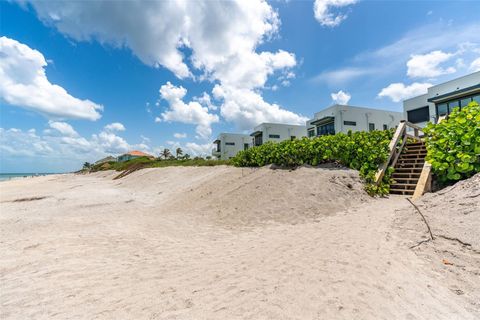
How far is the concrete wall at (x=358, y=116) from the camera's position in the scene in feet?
110

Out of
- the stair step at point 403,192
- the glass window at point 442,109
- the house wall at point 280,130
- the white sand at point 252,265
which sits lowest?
the white sand at point 252,265

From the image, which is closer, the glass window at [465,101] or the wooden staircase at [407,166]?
the wooden staircase at [407,166]

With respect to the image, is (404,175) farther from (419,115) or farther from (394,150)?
(419,115)

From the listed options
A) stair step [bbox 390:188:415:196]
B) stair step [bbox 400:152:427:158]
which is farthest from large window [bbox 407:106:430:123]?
stair step [bbox 390:188:415:196]

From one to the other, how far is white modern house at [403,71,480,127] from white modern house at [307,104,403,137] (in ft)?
26.6

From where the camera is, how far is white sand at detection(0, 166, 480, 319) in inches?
98.7

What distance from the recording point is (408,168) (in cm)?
852

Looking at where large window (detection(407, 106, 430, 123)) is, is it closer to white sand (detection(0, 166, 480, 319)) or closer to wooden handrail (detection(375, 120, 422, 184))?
wooden handrail (detection(375, 120, 422, 184))

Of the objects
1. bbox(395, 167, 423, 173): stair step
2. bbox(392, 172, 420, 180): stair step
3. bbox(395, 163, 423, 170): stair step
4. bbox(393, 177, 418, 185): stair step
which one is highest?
bbox(395, 163, 423, 170): stair step

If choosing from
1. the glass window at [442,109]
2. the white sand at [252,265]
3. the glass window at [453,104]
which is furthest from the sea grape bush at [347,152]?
the glass window at [442,109]

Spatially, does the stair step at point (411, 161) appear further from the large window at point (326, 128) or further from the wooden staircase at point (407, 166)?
the large window at point (326, 128)

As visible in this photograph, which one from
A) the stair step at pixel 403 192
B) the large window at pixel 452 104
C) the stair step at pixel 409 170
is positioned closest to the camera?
the stair step at pixel 403 192

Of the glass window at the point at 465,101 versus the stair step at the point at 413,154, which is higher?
the glass window at the point at 465,101

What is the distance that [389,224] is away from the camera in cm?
490
